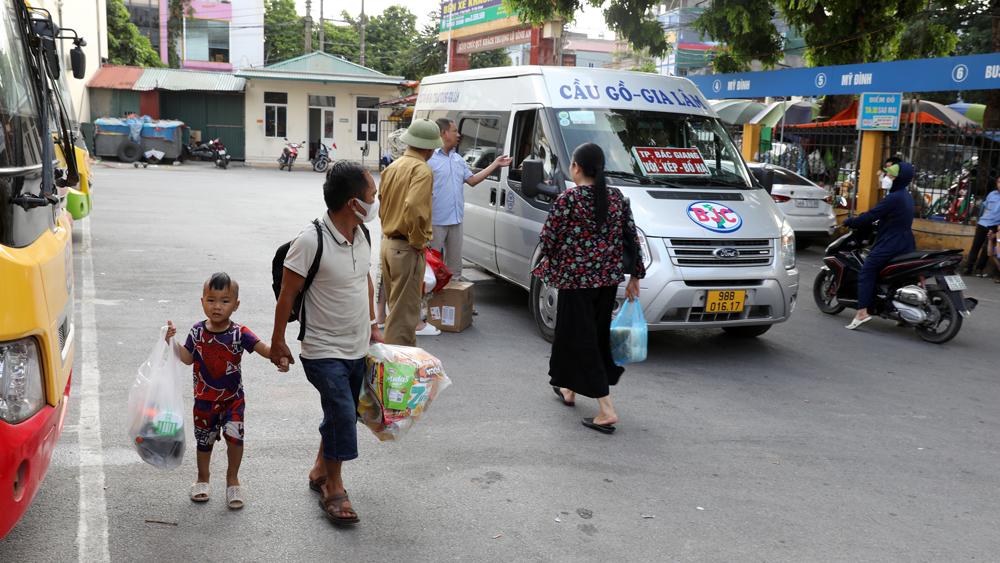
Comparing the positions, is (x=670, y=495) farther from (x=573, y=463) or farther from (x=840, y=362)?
(x=840, y=362)

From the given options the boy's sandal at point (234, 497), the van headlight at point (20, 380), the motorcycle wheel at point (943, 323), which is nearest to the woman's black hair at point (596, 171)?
the boy's sandal at point (234, 497)

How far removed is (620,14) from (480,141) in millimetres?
7161

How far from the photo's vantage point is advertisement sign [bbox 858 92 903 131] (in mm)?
14773

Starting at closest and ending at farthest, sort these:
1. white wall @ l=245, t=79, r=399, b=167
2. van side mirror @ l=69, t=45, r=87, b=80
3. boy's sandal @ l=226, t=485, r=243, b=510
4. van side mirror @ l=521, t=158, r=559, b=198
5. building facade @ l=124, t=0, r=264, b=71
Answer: boy's sandal @ l=226, t=485, r=243, b=510 < van side mirror @ l=69, t=45, r=87, b=80 < van side mirror @ l=521, t=158, r=559, b=198 < white wall @ l=245, t=79, r=399, b=167 < building facade @ l=124, t=0, r=264, b=71

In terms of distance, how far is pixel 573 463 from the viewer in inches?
188

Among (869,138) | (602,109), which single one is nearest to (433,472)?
(602,109)

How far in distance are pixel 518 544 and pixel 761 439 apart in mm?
2108

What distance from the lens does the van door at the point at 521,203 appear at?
7.61 meters

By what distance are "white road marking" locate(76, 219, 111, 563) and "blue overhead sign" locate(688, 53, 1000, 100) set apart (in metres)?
12.0

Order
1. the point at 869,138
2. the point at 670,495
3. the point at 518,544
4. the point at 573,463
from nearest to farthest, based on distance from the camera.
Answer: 1. the point at 518,544
2. the point at 670,495
3. the point at 573,463
4. the point at 869,138

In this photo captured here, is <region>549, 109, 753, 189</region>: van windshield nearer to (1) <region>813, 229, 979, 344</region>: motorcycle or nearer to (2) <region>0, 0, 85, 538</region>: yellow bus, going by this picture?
(1) <region>813, 229, 979, 344</region>: motorcycle

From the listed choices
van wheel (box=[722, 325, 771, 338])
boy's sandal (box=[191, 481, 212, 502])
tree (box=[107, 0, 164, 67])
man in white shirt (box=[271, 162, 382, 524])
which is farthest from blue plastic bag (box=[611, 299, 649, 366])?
tree (box=[107, 0, 164, 67])

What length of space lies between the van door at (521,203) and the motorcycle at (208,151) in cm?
2567

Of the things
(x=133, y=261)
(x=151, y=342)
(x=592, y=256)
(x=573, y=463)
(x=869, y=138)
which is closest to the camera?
(x=573, y=463)
